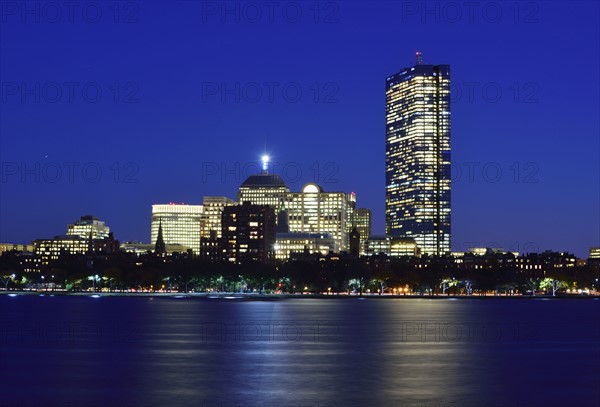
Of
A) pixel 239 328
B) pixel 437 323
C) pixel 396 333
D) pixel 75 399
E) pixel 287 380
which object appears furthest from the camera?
pixel 437 323

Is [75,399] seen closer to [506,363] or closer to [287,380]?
[287,380]

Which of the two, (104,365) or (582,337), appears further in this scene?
(582,337)

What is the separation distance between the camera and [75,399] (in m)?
51.7

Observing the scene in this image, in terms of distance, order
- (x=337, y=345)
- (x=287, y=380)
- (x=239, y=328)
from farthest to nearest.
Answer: (x=239, y=328), (x=337, y=345), (x=287, y=380)

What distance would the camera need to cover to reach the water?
5288 centimetres

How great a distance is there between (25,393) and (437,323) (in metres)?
71.4

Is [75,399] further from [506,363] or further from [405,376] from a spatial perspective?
[506,363]

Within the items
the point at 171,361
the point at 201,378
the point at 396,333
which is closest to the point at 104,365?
the point at 171,361

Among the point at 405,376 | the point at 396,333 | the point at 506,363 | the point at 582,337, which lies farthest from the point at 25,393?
the point at 582,337

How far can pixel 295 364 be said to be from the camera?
67.9m

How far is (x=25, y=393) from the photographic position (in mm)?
53438

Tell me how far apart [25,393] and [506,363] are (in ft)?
106

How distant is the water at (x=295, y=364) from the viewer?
5288 centimetres

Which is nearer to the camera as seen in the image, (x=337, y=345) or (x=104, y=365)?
(x=104, y=365)
